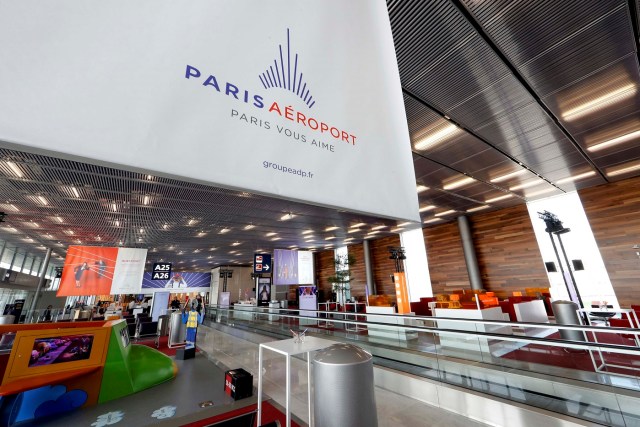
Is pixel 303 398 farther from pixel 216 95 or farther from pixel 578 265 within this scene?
pixel 578 265

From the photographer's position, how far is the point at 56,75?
0.54 m

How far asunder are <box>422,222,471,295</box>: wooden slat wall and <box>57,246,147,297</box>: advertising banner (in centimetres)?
1371

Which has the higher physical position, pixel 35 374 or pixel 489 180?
pixel 489 180

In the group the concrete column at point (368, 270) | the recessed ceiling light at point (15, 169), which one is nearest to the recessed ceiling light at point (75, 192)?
the recessed ceiling light at point (15, 169)

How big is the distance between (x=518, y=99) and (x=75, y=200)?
38.0 feet

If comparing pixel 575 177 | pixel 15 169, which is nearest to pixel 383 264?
pixel 575 177

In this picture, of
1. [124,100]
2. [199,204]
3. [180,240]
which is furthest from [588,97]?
[180,240]

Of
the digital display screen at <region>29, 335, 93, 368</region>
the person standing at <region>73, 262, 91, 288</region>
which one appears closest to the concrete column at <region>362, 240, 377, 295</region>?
the person standing at <region>73, 262, 91, 288</region>

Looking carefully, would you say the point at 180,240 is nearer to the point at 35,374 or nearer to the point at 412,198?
the point at 35,374

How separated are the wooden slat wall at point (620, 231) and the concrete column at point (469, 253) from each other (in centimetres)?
394

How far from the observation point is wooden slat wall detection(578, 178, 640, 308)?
8211 mm

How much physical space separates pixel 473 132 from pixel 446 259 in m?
8.99

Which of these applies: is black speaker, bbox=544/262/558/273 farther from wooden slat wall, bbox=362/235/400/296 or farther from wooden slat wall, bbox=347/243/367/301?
wooden slat wall, bbox=347/243/367/301

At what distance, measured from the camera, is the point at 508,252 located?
11.0 m
